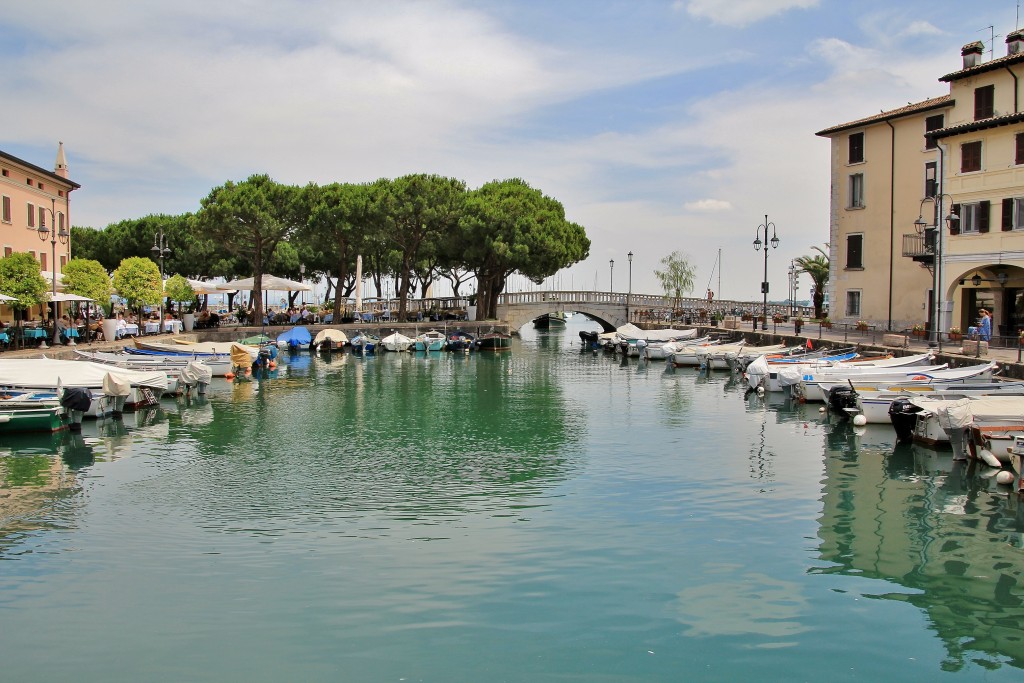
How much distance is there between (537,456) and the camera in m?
20.5

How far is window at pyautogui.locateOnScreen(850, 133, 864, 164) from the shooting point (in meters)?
46.3

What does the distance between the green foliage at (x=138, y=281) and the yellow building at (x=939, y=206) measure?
36555mm

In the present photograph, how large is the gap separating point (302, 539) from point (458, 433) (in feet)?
35.0

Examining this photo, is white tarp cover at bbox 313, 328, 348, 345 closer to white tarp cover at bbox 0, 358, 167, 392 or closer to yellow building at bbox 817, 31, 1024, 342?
white tarp cover at bbox 0, 358, 167, 392

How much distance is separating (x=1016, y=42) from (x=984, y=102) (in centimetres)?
303

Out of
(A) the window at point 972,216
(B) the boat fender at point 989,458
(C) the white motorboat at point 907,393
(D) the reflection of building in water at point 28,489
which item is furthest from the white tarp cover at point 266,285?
(B) the boat fender at point 989,458

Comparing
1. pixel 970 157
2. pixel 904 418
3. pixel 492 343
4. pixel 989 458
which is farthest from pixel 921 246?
pixel 492 343

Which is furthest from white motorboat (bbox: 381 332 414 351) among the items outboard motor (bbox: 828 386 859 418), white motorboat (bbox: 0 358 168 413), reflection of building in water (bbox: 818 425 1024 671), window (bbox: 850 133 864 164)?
reflection of building in water (bbox: 818 425 1024 671)

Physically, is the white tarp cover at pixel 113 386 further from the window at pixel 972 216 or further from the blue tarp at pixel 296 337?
the window at pixel 972 216

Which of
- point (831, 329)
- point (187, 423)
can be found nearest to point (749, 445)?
point (187, 423)

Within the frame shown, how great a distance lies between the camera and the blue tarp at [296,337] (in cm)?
5406

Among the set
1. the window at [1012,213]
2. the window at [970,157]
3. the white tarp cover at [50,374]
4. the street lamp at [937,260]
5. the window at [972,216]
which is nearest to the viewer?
the white tarp cover at [50,374]

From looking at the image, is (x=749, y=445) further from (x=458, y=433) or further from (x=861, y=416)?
(x=458, y=433)

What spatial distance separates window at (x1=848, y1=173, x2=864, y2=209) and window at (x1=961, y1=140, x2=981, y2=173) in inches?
425
